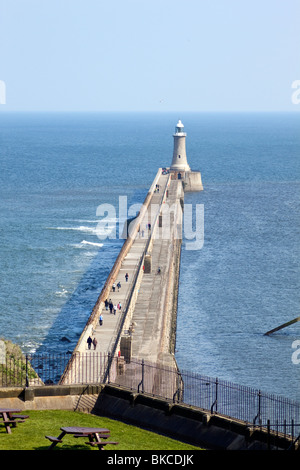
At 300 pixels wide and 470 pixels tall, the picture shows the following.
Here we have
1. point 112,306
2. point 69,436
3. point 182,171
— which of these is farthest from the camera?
point 182,171

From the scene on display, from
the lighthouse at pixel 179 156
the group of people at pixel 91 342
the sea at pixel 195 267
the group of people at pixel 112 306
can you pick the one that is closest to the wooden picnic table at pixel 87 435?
the group of people at pixel 91 342

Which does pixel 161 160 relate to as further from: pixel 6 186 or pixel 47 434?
pixel 47 434

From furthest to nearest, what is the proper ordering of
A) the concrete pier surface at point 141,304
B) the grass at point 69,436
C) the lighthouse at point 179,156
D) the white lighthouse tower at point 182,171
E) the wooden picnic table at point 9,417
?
1. the lighthouse at point 179,156
2. the white lighthouse tower at point 182,171
3. the concrete pier surface at point 141,304
4. the wooden picnic table at point 9,417
5. the grass at point 69,436

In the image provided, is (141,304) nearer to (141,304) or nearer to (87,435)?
(141,304)

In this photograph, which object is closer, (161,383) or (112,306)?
(161,383)

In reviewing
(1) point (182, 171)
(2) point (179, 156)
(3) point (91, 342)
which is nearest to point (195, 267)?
(3) point (91, 342)

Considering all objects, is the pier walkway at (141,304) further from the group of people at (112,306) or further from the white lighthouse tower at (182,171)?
the white lighthouse tower at (182,171)
